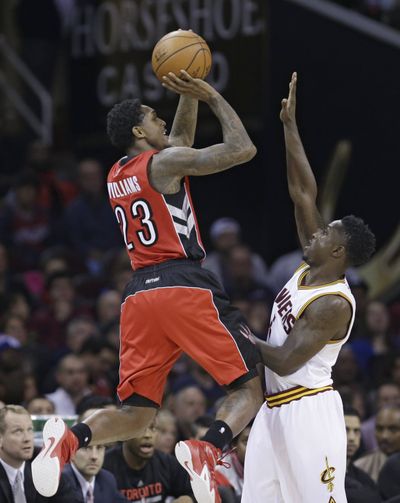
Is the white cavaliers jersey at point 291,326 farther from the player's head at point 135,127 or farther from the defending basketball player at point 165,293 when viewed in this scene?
the player's head at point 135,127

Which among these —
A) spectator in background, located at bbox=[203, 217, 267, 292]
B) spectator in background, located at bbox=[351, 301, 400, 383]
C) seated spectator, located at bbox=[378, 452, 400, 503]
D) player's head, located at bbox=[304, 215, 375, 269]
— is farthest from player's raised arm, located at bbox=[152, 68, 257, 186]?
spectator in background, located at bbox=[203, 217, 267, 292]

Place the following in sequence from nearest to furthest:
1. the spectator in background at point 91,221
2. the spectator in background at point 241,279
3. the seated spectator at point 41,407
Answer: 1. the seated spectator at point 41,407
2. the spectator in background at point 241,279
3. the spectator in background at point 91,221

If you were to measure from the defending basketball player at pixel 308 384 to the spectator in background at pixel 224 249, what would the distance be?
6.88 m

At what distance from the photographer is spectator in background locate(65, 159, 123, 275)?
49.3 feet

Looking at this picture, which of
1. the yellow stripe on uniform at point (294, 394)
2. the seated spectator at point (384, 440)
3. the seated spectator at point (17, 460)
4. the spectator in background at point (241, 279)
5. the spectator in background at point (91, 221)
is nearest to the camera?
the yellow stripe on uniform at point (294, 394)

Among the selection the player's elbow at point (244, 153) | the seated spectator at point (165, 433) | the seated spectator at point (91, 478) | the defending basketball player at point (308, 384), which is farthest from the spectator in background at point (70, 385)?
the player's elbow at point (244, 153)

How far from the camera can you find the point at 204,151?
24.4ft

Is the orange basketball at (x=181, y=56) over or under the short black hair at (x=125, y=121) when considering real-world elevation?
over

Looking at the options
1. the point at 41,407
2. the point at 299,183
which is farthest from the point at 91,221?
the point at 299,183

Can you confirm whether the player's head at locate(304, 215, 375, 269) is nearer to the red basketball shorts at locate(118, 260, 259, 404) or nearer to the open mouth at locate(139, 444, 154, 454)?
the red basketball shorts at locate(118, 260, 259, 404)

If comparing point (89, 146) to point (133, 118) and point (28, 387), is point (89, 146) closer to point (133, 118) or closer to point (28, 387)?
point (28, 387)

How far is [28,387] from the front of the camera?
36.5ft

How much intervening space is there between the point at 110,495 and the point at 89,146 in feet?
28.1

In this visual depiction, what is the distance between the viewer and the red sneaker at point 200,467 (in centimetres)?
703
